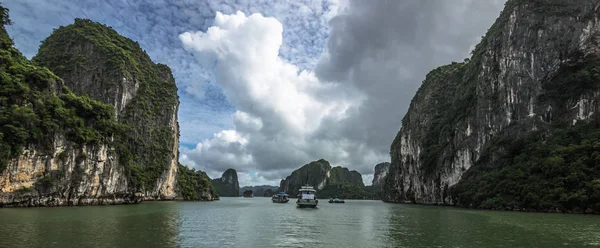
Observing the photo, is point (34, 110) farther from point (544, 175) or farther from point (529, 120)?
point (529, 120)

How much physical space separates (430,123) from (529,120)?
38696 millimetres

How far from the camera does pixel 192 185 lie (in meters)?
118

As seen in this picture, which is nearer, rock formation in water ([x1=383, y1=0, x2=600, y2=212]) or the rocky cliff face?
the rocky cliff face

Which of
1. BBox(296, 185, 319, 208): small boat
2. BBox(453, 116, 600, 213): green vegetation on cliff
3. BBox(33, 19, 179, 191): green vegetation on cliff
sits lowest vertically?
BBox(296, 185, 319, 208): small boat

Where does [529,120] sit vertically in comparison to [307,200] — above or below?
above

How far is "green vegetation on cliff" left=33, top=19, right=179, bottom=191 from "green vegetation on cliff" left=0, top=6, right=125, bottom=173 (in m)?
14.4

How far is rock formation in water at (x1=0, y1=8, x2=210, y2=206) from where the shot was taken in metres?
41.1

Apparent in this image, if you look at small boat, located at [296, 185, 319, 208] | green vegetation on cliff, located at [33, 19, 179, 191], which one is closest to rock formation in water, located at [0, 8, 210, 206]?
green vegetation on cliff, located at [33, 19, 179, 191]

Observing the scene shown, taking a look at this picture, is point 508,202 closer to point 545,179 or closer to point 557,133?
point 545,179

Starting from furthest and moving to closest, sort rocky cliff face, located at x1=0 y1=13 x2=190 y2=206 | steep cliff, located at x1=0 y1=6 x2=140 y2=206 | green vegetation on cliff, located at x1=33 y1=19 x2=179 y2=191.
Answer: green vegetation on cliff, located at x1=33 y1=19 x2=179 y2=191, rocky cliff face, located at x1=0 y1=13 x2=190 y2=206, steep cliff, located at x1=0 y1=6 x2=140 y2=206

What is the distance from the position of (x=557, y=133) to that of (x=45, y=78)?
7381cm

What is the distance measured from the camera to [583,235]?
22656 millimetres

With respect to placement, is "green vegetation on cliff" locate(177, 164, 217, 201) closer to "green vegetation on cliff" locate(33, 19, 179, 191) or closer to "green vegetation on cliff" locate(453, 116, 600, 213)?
"green vegetation on cliff" locate(33, 19, 179, 191)

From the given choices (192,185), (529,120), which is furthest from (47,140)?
(192,185)
